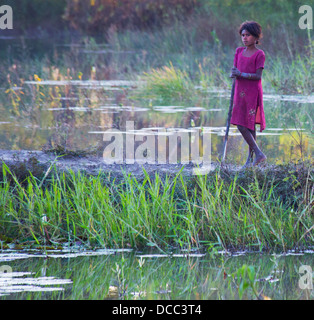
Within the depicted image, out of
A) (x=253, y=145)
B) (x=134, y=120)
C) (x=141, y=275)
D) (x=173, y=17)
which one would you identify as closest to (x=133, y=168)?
(x=253, y=145)

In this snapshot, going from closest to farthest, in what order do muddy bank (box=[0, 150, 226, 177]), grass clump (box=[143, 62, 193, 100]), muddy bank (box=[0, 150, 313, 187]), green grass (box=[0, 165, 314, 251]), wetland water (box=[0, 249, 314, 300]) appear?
wetland water (box=[0, 249, 314, 300]), green grass (box=[0, 165, 314, 251]), muddy bank (box=[0, 150, 313, 187]), muddy bank (box=[0, 150, 226, 177]), grass clump (box=[143, 62, 193, 100])

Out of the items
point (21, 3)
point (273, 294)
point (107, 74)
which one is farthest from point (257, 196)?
point (21, 3)

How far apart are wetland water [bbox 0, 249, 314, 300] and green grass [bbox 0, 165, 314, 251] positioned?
0.18 meters

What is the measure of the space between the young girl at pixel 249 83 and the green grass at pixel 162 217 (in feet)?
3.47

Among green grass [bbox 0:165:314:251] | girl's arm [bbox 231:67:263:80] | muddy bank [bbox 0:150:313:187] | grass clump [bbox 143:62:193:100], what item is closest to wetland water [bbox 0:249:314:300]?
green grass [bbox 0:165:314:251]

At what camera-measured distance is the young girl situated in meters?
8.16

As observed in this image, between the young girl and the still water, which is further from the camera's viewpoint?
the still water

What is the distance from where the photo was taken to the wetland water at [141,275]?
558 centimetres

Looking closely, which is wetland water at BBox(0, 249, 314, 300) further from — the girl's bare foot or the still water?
the still water

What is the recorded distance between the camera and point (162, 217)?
6945 millimetres

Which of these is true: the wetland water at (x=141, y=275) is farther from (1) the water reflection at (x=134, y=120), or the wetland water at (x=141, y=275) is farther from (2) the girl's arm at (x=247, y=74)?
(1) the water reflection at (x=134, y=120)

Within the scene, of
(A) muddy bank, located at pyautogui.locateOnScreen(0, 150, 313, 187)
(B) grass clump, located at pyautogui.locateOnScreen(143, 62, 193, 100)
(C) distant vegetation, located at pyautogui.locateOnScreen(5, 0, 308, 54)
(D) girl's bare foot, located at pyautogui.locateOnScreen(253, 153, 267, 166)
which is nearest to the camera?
(A) muddy bank, located at pyautogui.locateOnScreen(0, 150, 313, 187)

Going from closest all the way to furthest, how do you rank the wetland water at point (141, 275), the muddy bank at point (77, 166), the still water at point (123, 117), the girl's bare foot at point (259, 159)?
the wetland water at point (141, 275)
the muddy bank at point (77, 166)
the girl's bare foot at point (259, 159)
the still water at point (123, 117)

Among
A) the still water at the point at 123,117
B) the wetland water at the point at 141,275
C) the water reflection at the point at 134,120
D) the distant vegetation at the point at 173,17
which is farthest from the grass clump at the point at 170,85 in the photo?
the wetland water at the point at 141,275
